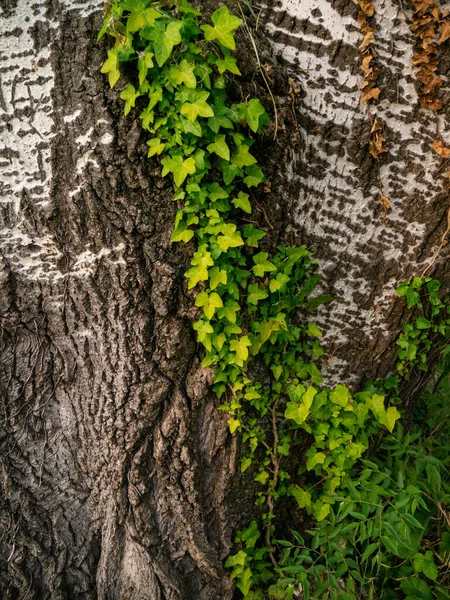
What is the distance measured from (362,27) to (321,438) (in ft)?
5.37

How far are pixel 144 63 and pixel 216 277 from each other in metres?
0.74

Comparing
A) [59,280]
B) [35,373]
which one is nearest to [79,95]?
[59,280]

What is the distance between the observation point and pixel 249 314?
184cm

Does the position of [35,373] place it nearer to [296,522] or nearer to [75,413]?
[75,413]

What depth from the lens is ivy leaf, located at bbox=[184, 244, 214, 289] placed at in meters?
1.65

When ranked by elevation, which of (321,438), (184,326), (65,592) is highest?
(184,326)

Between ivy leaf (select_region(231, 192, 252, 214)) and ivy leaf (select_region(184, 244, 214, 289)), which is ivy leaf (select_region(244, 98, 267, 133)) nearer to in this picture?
ivy leaf (select_region(231, 192, 252, 214))

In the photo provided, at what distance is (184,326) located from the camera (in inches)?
71.7

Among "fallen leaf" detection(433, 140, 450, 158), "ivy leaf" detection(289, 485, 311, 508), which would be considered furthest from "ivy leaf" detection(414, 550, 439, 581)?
"fallen leaf" detection(433, 140, 450, 158)

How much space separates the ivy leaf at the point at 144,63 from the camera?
1398 mm

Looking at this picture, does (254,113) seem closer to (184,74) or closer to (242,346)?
(184,74)

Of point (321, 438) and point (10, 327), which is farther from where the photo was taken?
point (321, 438)

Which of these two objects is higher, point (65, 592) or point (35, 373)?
point (35, 373)

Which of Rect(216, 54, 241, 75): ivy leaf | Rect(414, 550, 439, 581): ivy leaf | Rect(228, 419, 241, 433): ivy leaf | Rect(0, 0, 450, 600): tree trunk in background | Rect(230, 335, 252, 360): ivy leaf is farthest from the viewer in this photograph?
Rect(414, 550, 439, 581): ivy leaf
